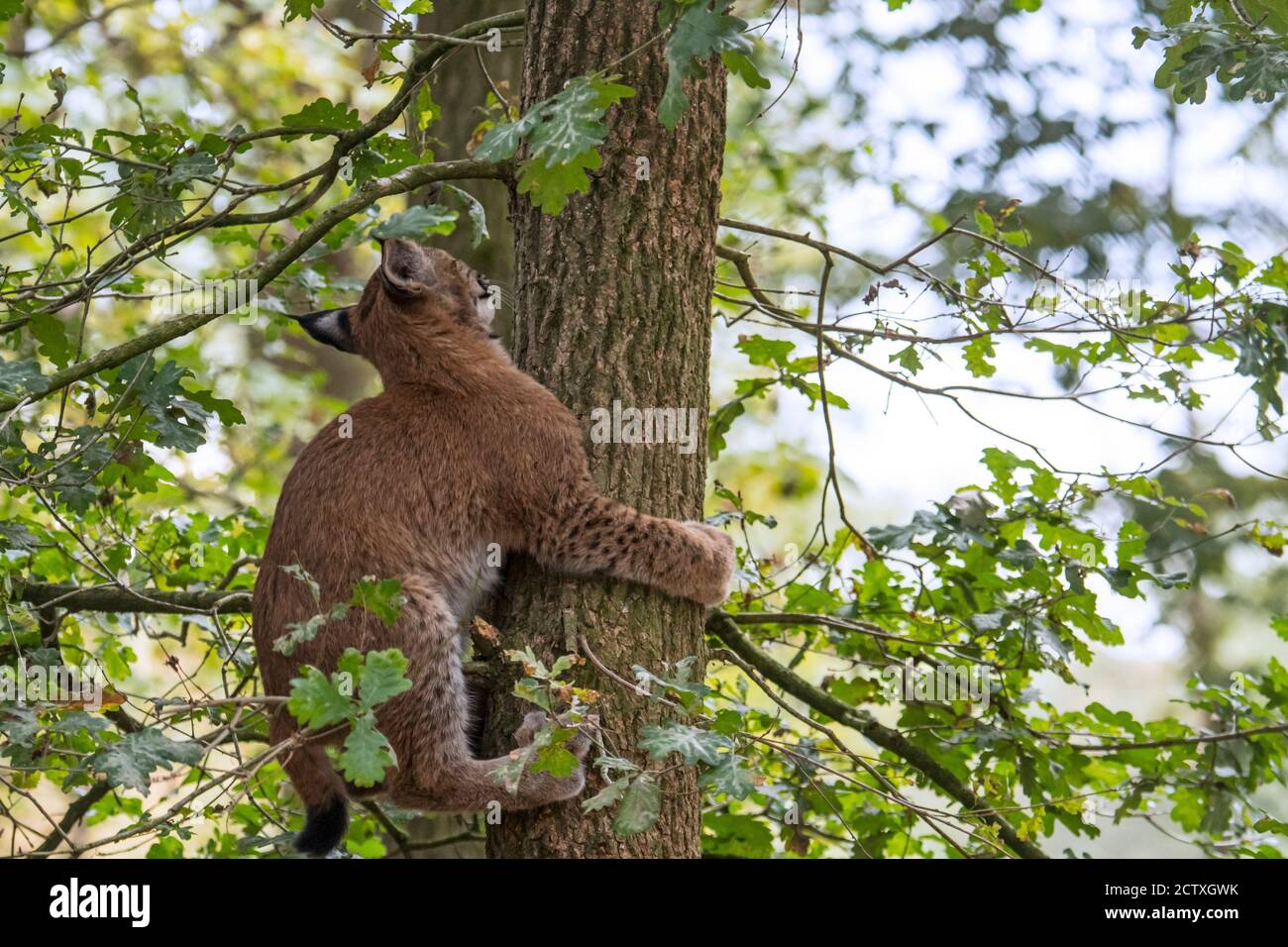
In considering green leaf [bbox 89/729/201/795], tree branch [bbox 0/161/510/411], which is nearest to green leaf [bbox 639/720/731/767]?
green leaf [bbox 89/729/201/795]

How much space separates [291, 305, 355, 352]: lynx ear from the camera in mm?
4809

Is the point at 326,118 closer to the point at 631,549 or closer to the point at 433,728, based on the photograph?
the point at 631,549

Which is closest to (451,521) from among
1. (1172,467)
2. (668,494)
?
(668,494)

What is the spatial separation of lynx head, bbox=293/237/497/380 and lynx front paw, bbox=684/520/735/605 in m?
1.32

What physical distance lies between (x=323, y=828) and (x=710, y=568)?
5.36ft

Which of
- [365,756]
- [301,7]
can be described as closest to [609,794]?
[365,756]

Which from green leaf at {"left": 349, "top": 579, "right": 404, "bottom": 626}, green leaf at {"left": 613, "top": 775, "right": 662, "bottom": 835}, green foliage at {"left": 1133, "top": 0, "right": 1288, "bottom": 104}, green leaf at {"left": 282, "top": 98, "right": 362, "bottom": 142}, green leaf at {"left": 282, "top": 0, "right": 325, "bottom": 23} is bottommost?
green leaf at {"left": 613, "top": 775, "right": 662, "bottom": 835}

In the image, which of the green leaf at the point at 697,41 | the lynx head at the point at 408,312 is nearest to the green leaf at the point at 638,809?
the green leaf at the point at 697,41

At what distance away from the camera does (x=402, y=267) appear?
15.3 feet

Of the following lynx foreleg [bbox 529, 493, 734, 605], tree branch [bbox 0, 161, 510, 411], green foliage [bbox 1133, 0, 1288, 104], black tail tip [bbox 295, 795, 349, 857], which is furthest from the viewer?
black tail tip [bbox 295, 795, 349, 857]

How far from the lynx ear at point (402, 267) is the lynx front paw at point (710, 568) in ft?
5.00

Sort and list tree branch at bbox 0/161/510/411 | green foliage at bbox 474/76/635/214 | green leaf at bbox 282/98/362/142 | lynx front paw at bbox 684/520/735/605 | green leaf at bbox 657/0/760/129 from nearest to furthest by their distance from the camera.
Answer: green leaf at bbox 657/0/760/129, green foliage at bbox 474/76/635/214, tree branch at bbox 0/161/510/411, lynx front paw at bbox 684/520/735/605, green leaf at bbox 282/98/362/142

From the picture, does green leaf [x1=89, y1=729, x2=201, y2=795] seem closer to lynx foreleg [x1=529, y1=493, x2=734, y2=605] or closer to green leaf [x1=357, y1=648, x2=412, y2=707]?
green leaf [x1=357, y1=648, x2=412, y2=707]
